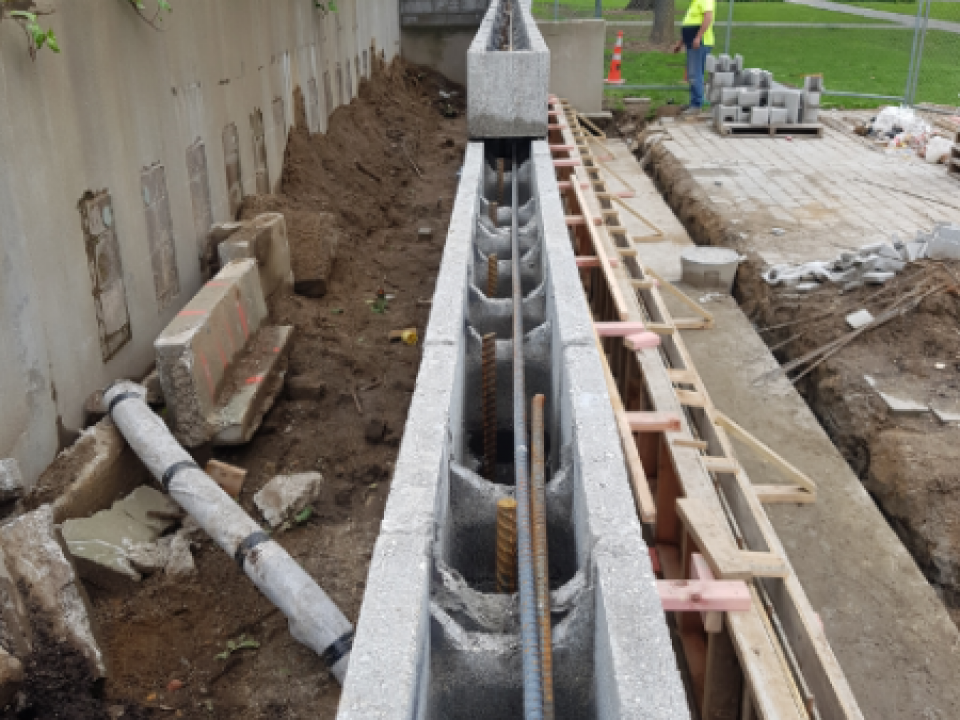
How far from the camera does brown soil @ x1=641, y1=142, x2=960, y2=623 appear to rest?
639 cm

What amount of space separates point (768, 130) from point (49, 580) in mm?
15367

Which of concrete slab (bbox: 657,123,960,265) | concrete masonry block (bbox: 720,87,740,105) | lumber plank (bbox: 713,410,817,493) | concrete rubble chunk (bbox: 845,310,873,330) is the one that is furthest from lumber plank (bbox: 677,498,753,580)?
concrete masonry block (bbox: 720,87,740,105)

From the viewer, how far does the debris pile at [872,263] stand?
8.94 metres

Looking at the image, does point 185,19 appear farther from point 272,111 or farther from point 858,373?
point 858,373

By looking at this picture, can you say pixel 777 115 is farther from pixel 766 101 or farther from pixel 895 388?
pixel 895 388

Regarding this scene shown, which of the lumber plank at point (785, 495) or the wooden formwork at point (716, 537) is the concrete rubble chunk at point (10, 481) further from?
the lumber plank at point (785, 495)

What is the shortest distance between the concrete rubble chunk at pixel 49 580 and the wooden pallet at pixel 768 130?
14.8m

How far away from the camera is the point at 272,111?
405 inches

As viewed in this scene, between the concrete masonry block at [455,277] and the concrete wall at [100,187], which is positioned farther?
the concrete masonry block at [455,277]

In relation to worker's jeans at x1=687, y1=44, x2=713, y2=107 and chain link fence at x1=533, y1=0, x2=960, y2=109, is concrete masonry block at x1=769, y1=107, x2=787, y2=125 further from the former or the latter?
chain link fence at x1=533, y1=0, x2=960, y2=109

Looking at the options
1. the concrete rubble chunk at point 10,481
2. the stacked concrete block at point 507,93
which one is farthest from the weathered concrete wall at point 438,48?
the concrete rubble chunk at point 10,481

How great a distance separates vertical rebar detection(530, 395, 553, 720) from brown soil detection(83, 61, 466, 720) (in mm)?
1319

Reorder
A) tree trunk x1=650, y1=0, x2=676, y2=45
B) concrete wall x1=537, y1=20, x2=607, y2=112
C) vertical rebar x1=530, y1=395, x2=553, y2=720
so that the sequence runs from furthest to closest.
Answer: tree trunk x1=650, y1=0, x2=676, y2=45
concrete wall x1=537, y1=20, x2=607, y2=112
vertical rebar x1=530, y1=395, x2=553, y2=720

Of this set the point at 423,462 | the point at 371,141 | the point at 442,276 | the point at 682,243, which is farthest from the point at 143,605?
the point at 371,141
